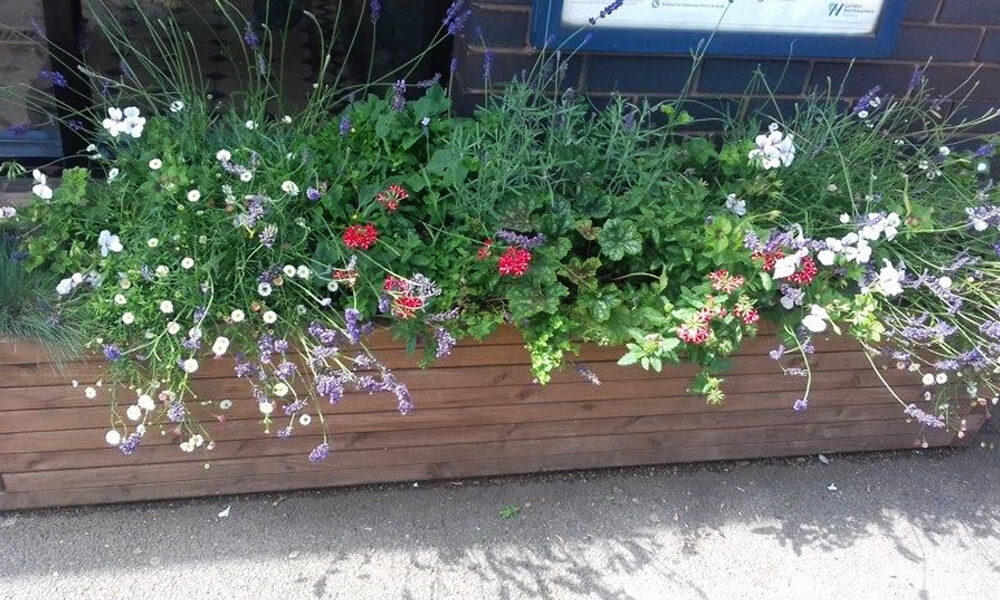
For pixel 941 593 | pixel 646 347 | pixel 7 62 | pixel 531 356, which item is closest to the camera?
pixel 646 347

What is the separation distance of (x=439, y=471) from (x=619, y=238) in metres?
0.97

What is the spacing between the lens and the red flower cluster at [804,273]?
7.35 feet

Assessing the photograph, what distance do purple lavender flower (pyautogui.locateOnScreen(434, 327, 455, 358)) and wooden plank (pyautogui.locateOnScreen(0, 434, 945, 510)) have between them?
2.11 ft

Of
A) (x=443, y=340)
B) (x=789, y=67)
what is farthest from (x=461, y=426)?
(x=789, y=67)

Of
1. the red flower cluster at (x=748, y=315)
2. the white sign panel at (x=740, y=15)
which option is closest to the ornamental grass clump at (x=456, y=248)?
the red flower cluster at (x=748, y=315)

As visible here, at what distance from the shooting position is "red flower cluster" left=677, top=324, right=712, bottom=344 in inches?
84.7

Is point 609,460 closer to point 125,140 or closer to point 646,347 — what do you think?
point 646,347

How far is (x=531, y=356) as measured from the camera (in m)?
2.32

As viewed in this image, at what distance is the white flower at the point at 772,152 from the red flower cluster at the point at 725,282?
1.45 feet

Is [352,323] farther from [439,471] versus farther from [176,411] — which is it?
[439,471]

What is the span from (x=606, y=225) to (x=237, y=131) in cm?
104

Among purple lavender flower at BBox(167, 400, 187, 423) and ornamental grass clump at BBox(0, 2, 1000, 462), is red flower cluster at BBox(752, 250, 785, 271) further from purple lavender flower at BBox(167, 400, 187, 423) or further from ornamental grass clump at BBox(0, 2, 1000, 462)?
purple lavender flower at BBox(167, 400, 187, 423)

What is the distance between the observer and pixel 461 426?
262 cm

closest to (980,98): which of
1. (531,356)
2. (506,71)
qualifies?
(506,71)
